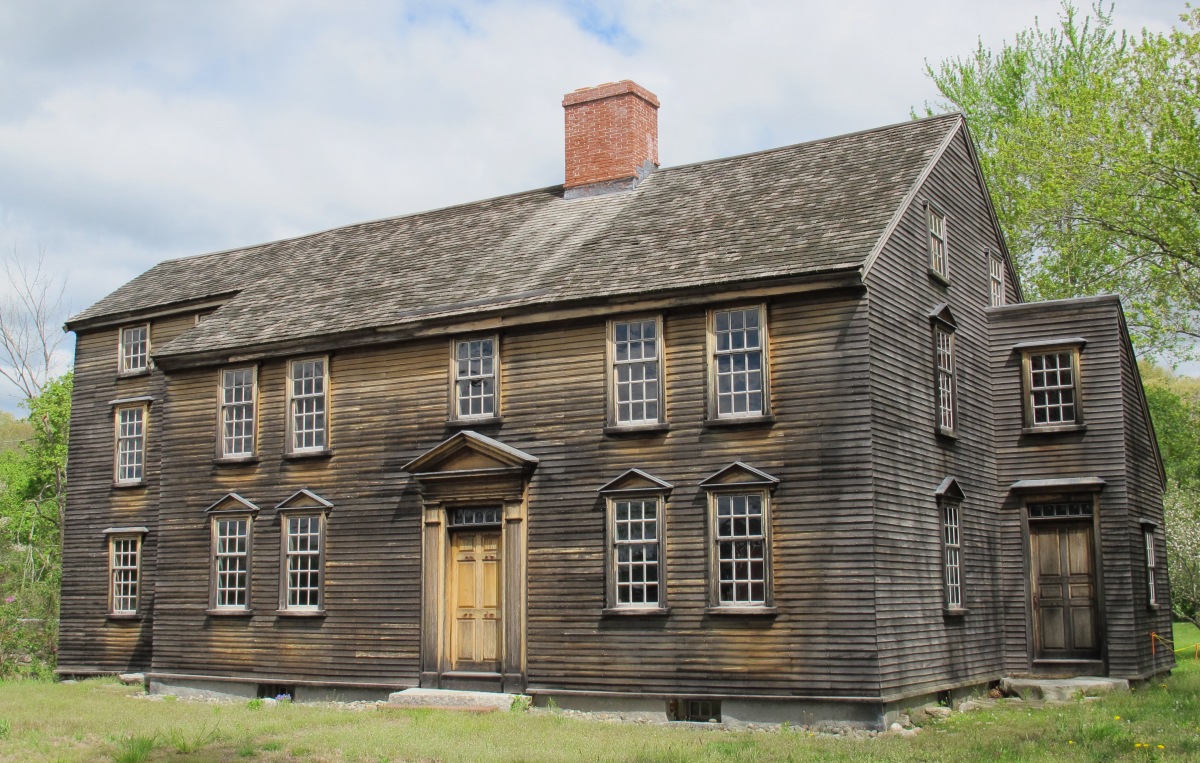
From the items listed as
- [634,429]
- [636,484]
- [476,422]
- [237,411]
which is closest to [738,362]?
[634,429]

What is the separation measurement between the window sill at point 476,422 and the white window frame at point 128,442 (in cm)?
1020

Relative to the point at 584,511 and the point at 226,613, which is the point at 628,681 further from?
the point at 226,613

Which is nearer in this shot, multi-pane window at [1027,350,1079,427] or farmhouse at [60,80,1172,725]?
farmhouse at [60,80,1172,725]

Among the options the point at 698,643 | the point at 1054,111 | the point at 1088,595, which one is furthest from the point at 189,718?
the point at 1054,111

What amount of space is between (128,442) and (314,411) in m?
7.85

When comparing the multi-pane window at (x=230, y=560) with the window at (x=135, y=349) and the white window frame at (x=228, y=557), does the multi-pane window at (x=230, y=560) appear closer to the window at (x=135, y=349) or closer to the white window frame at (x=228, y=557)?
the white window frame at (x=228, y=557)

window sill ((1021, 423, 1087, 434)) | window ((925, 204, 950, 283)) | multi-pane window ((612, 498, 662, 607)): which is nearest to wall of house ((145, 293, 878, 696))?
multi-pane window ((612, 498, 662, 607))

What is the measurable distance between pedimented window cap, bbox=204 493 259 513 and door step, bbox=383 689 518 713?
190 inches

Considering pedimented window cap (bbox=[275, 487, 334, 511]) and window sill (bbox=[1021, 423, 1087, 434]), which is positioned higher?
window sill (bbox=[1021, 423, 1087, 434])

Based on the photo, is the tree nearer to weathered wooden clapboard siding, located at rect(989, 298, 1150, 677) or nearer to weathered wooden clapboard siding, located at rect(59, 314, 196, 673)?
weathered wooden clapboard siding, located at rect(989, 298, 1150, 677)

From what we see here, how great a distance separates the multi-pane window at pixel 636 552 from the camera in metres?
18.0

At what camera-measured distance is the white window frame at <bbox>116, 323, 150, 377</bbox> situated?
2762 cm

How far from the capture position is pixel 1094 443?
20953 mm

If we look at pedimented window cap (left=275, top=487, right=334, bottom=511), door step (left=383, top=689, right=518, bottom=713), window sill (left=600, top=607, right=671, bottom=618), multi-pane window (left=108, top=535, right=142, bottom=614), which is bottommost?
door step (left=383, top=689, right=518, bottom=713)
